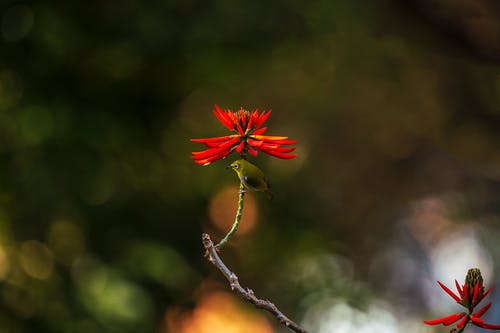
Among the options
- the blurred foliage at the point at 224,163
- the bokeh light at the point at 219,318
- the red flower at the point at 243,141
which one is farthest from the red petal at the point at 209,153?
the bokeh light at the point at 219,318

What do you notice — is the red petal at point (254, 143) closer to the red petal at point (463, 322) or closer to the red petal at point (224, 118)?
the red petal at point (224, 118)

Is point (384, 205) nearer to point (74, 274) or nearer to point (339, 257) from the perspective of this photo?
point (339, 257)

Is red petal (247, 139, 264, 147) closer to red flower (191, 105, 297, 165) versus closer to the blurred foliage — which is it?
red flower (191, 105, 297, 165)

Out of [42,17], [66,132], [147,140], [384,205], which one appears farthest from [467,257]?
[42,17]

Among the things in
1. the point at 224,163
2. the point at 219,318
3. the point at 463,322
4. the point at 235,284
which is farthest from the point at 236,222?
the point at 219,318

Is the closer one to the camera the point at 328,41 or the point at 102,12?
the point at 102,12
